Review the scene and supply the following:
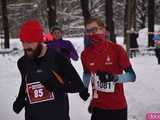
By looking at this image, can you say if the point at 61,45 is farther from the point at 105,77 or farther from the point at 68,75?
the point at 68,75

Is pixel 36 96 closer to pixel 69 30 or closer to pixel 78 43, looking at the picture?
pixel 78 43

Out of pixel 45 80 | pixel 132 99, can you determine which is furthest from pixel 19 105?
pixel 132 99

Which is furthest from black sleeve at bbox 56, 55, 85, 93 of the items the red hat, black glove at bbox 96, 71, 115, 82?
black glove at bbox 96, 71, 115, 82

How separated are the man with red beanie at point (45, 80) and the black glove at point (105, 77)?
0.88 meters

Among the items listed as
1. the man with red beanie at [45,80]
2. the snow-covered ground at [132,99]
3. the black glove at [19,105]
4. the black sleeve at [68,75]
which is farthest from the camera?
the snow-covered ground at [132,99]

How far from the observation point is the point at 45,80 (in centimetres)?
525

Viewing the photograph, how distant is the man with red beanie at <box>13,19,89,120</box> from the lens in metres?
5.20

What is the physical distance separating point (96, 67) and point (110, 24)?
2501 centimetres

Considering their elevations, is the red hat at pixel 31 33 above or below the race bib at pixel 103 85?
above

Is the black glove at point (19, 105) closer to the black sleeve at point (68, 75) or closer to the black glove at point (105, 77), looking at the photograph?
the black sleeve at point (68, 75)

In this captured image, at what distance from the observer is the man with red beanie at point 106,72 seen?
622 cm

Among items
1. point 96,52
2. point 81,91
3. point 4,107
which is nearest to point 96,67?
point 96,52

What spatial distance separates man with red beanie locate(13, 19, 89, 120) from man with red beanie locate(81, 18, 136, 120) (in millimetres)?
934

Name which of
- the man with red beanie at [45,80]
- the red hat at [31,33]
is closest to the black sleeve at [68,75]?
the man with red beanie at [45,80]
